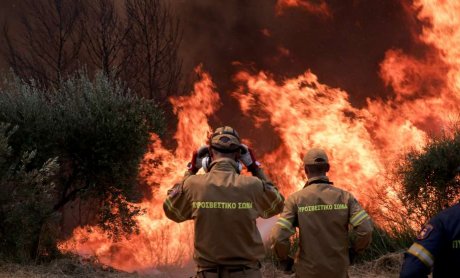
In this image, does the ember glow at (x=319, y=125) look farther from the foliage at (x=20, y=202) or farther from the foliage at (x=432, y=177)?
the foliage at (x=20, y=202)

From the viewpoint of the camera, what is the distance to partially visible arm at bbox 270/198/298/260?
5.15 meters

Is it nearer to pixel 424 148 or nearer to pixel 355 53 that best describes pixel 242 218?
pixel 424 148

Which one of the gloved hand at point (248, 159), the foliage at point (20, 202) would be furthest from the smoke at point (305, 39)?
the gloved hand at point (248, 159)

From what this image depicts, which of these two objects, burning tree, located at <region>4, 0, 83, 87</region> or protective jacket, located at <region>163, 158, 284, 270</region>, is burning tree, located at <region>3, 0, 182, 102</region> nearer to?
burning tree, located at <region>4, 0, 83, 87</region>

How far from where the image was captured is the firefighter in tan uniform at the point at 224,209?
14.1 ft

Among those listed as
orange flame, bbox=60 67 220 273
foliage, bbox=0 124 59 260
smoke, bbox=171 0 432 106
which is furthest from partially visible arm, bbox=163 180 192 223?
smoke, bbox=171 0 432 106

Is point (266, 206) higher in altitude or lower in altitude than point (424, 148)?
lower

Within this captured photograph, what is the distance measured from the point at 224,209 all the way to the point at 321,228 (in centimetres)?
127

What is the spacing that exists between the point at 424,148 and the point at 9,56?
17.0m

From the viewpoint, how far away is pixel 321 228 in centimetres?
512

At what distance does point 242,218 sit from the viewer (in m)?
4.32

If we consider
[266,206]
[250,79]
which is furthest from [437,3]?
[266,206]

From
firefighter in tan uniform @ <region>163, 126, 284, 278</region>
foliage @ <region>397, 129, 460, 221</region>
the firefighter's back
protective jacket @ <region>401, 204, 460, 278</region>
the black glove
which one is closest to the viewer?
protective jacket @ <region>401, 204, 460, 278</region>

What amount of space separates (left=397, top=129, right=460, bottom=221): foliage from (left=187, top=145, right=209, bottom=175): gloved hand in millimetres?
9505
